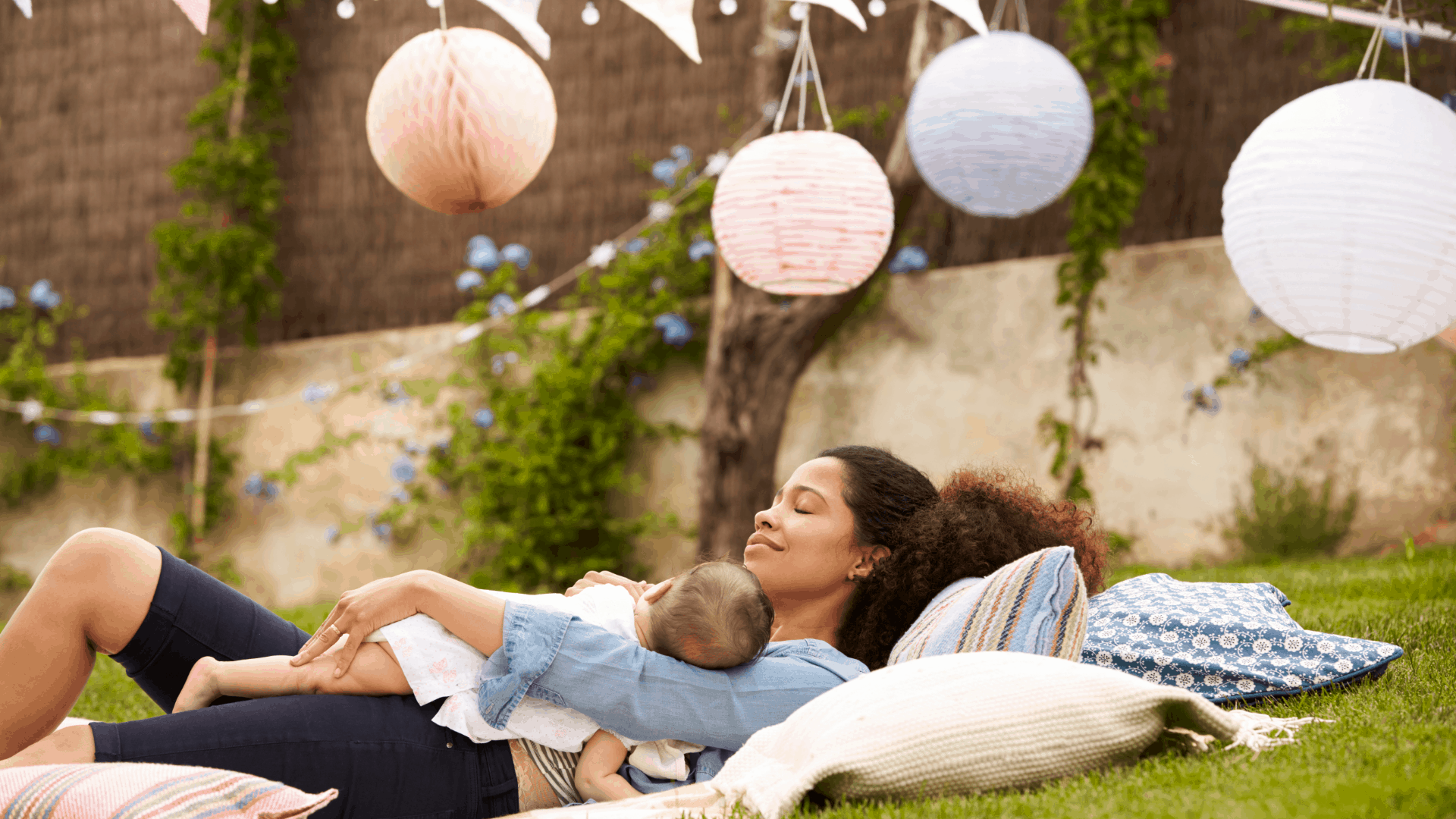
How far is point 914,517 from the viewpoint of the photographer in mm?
1955

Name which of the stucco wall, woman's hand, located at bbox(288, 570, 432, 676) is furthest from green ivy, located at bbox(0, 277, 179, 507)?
woman's hand, located at bbox(288, 570, 432, 676)

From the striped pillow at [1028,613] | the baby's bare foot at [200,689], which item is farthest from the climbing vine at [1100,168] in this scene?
the baby's bare foot at [200,689]

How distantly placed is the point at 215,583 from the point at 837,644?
986mm

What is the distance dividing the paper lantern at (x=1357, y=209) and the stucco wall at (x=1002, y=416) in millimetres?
2068

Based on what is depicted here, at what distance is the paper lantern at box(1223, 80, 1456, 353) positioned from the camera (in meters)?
2.08

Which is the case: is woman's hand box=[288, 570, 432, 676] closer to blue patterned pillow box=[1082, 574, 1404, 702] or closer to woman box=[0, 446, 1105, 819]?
woman box=[0, 446, 1105, 819]

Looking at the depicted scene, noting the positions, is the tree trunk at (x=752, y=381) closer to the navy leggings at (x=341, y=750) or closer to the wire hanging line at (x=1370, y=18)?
the wire hanging line at (x=1370, y=18)

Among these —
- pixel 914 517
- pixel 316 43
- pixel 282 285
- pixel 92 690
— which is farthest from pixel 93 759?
pixel 316 43

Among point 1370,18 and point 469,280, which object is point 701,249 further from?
point 1370,18

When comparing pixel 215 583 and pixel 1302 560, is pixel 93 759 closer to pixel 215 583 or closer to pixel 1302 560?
pixel 215 583

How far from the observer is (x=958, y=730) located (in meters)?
1.33

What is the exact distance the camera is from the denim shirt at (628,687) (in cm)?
148

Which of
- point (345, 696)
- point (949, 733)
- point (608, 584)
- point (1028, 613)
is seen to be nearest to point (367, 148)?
point (608, 584)

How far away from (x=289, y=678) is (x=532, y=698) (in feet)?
1.09
